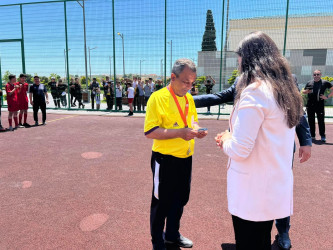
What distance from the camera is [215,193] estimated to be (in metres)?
3.90

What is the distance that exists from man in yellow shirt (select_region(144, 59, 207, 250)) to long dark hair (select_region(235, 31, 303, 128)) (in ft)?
2.17

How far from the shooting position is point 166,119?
2227 mm

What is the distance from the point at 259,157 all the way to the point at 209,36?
1099cm

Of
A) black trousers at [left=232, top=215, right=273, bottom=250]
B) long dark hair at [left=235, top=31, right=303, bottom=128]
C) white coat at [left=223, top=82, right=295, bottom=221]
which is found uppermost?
long dark hair at [left=235, top=31, right=303, bottom=128]

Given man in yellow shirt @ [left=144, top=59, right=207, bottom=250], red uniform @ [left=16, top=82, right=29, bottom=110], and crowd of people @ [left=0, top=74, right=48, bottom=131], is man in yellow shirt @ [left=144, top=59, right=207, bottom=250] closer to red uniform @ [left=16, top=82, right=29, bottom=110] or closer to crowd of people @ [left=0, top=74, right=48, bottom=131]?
crowd of people @ [left=0, top=74, right=48, bottom=131]

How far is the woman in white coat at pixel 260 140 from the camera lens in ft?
4.75

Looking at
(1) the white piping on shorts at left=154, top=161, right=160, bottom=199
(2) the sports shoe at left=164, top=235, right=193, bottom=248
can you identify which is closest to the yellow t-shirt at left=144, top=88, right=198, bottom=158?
(1) the white piping on shorts at left=154, top=161, right=160, bottom=199

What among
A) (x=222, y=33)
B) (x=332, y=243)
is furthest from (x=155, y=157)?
(x=222, y=33)

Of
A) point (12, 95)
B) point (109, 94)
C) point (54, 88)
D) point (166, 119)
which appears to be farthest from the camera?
point (54, 88)

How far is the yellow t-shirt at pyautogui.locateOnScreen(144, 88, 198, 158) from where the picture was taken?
2.21m

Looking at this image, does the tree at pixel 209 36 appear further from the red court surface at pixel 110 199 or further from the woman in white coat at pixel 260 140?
the woman in white coat at pixel 260 140

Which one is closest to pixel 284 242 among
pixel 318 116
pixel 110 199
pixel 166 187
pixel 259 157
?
pixel 166 187

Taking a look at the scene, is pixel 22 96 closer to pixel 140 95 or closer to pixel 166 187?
pixel 140 95

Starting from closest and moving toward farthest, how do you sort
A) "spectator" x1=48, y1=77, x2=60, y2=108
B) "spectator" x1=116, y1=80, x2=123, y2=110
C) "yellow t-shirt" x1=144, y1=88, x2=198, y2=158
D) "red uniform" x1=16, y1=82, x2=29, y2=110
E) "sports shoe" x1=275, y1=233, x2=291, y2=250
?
"yellow t-shirt" x1=144, y1=88, x2=198, y2=158
"sports shoe" x1=275, y1=233, x2=291, y2=250
"red uniform" x1=16, y1=82, x2=29, y2=110
"spectator" x1=116, y1=80, x2=123, y2=110
"spectator" x1=48, y1=77, x2=60, y2=108
